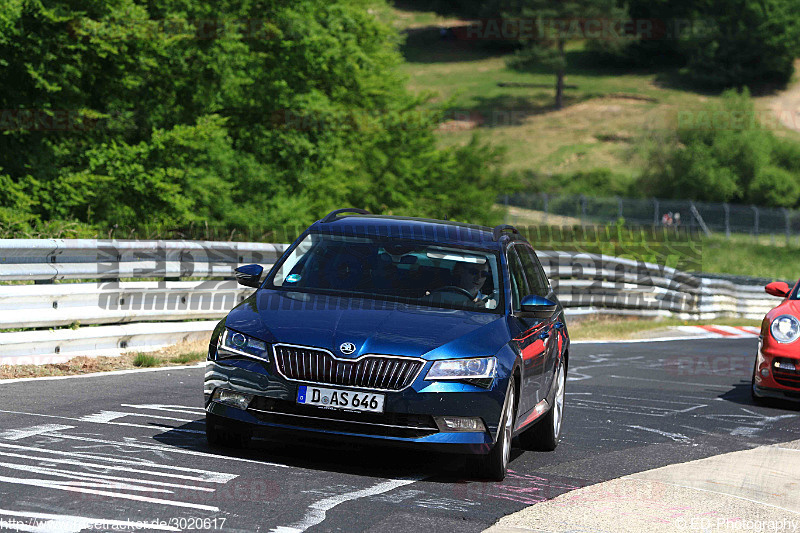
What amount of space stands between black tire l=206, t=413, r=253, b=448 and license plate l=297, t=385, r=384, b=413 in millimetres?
561

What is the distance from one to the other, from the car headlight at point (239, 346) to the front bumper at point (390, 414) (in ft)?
0.18

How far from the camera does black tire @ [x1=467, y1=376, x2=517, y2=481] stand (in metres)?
6.75

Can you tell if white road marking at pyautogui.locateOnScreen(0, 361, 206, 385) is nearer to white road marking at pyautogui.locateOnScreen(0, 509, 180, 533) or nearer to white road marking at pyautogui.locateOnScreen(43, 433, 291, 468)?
white road marking at pyautogui.locateOnScreen(43, 433, 291, 468)

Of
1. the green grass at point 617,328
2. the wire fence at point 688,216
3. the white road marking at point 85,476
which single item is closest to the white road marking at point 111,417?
the white road marking at point 85,476

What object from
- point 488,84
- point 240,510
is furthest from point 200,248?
point 488,84

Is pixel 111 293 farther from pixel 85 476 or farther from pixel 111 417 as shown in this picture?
pixel 85 476

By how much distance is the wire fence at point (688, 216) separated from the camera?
5612cm

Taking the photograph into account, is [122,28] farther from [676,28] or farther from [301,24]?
[676,28]

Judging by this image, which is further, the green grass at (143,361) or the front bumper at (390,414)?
the green grass at (143,361)

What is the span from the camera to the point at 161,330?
12.2 m

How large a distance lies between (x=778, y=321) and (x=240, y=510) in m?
7.99

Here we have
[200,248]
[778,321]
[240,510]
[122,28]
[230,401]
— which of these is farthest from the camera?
[122,28]

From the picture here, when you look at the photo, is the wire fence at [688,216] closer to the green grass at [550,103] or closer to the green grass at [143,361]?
the green grass at [550,103]

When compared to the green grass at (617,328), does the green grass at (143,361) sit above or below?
above
